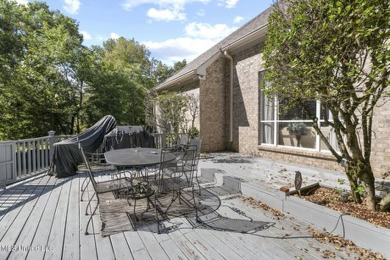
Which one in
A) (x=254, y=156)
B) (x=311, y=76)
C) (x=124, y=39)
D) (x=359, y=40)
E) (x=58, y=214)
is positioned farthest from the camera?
(x=124, y=39)

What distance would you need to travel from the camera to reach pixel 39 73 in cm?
1177

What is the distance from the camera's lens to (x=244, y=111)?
26.8ft

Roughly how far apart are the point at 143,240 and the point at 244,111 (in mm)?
6400

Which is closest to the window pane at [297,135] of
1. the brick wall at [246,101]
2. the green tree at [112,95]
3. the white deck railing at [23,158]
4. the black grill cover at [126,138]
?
the brick wall at [246,101]

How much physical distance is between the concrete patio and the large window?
1.93m

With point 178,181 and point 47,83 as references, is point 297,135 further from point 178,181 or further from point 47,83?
point 47,83

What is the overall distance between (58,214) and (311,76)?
4.41 m

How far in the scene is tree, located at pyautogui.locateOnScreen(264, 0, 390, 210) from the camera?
229cm

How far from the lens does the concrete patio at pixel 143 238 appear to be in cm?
242

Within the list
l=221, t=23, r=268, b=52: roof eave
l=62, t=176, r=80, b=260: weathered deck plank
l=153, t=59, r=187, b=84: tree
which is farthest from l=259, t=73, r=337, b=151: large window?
l=153, t=59, r=187, b=84: tree

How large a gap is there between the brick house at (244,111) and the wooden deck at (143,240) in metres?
3.48

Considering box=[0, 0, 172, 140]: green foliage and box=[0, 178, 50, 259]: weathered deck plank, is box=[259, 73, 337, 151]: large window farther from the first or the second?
box=[0, 0, 172, 140]: green foliage

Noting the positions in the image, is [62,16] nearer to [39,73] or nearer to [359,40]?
[39,73]

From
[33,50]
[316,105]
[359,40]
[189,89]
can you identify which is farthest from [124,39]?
[359,40]
